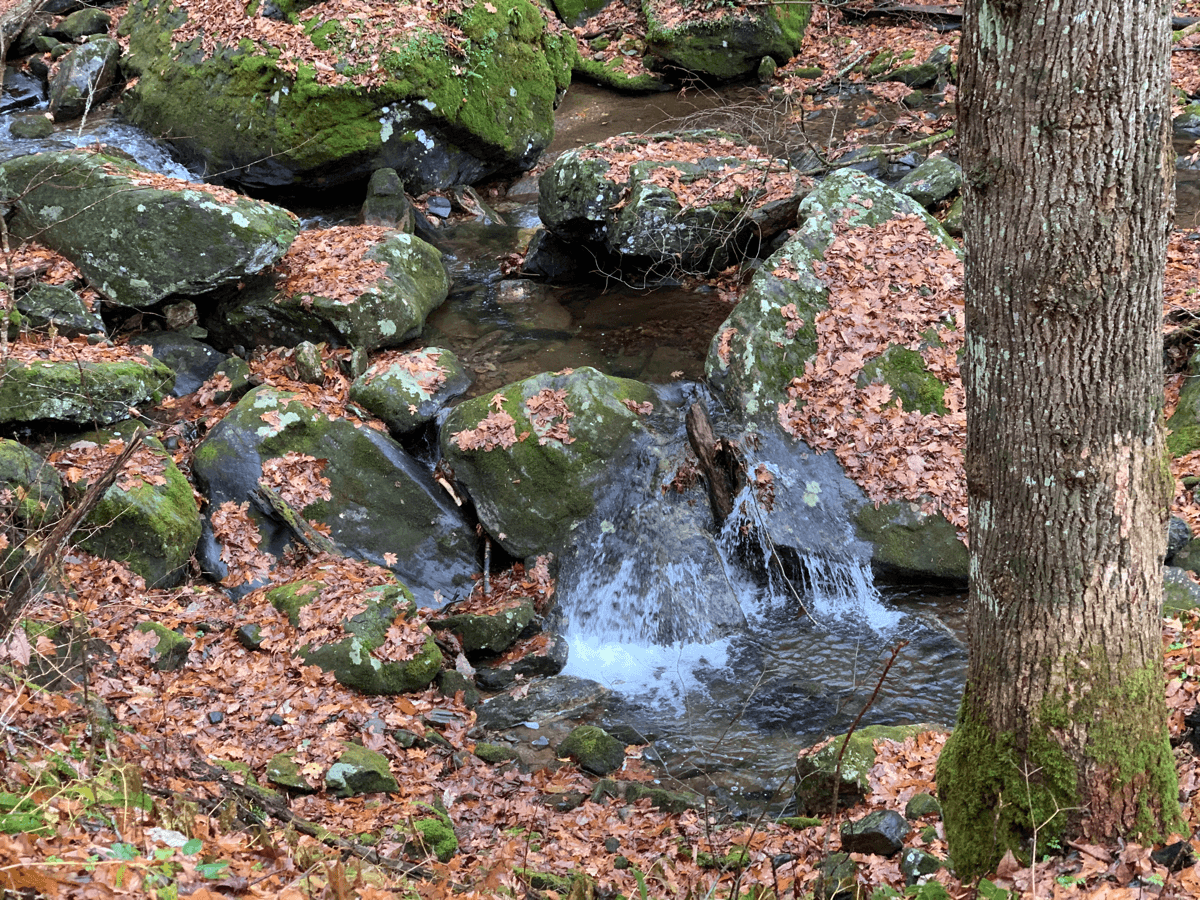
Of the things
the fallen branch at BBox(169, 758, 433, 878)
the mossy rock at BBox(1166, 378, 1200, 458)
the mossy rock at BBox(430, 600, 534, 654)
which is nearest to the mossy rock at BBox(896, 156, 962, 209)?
the mossy rock at BBox(1166, 378, 1200, 458)

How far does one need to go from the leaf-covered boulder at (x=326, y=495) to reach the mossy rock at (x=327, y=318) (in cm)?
163

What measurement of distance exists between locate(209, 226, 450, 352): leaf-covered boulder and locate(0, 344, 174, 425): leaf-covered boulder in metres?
1.59

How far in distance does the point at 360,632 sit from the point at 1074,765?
187 inches

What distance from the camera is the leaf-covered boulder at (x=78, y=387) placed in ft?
24.2

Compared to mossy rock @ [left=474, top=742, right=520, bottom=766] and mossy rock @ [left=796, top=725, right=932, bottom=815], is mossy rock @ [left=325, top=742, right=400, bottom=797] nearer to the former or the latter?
mossy rock @ [left=474, top=742, right=520, bottom=766]

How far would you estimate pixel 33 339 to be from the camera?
843 centimetres

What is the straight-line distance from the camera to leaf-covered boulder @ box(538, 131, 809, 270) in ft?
35.8

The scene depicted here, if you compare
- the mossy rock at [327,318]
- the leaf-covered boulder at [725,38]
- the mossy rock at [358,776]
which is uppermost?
the leaf-covered boulder at [725,38]

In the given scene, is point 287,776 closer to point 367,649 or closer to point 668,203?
point 367,649

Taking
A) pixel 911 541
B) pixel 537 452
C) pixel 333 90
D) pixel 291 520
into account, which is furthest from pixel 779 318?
pixel 333 90

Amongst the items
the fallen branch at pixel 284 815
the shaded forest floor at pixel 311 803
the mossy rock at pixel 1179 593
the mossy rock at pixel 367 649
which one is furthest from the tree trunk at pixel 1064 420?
the mossy rock at pixel 367 649

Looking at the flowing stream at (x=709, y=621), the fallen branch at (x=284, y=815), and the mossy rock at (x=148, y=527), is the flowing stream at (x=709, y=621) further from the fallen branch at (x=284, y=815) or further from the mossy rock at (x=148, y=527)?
the mossy rock at (x=148, y=527)

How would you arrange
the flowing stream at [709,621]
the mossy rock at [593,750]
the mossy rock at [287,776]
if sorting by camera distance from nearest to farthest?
the mossy rock at [287,776], the mossy rock at [593,750], the flowing stream at [709,621]

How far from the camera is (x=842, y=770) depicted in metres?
5.04
